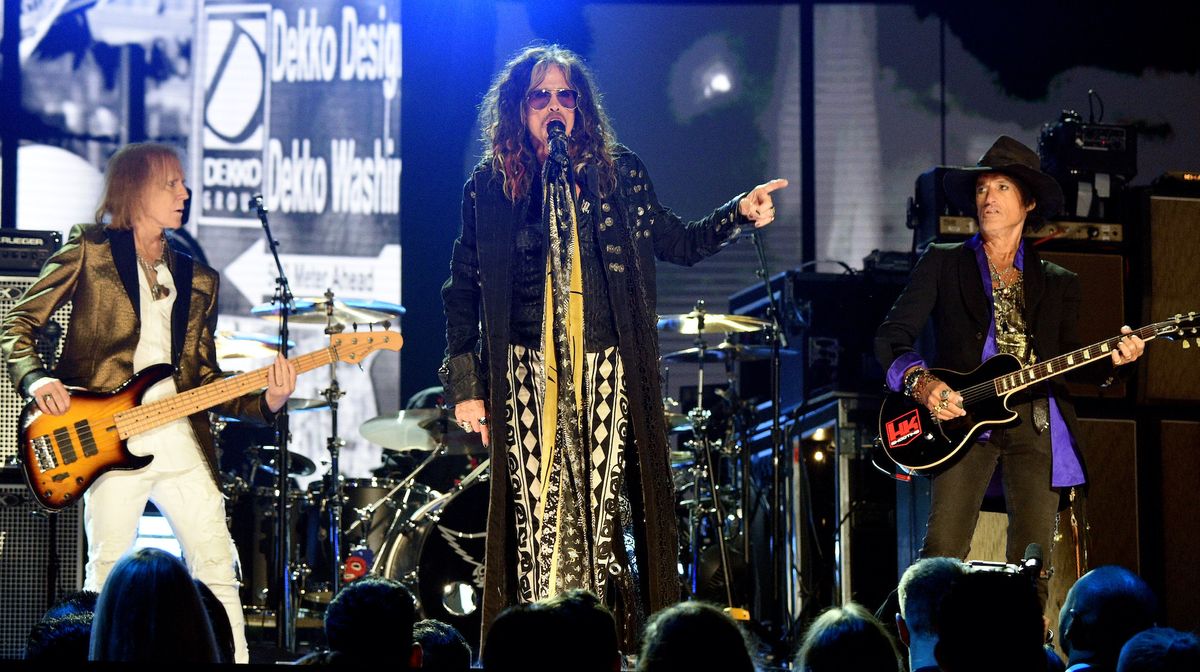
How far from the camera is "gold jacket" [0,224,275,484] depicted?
17.9ft

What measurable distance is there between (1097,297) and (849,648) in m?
4.25

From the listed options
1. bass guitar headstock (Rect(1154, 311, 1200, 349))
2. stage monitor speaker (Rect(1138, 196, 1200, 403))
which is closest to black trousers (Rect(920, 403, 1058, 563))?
bass guitar headstock (Rect(1154, 311, 1200, 349))

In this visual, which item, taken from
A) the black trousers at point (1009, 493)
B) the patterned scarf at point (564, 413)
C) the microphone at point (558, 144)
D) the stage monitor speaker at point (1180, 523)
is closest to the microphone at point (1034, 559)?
the black trousers at point (1009, 493)

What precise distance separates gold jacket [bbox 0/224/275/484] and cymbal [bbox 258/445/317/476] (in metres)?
2.99

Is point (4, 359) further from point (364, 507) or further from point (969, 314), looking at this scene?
point (969, 314)

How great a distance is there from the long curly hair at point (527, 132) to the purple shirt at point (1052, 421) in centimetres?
171

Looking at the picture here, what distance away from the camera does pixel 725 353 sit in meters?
8.38

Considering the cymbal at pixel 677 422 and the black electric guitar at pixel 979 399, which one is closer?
the black electric guitar at pixel 979 399

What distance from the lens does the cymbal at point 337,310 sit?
7.74 metres

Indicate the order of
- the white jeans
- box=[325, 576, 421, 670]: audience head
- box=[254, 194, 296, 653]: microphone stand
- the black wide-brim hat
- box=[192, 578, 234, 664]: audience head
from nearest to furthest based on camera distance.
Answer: box=[325, 576, 421, 670]: audience head, box=[192, 578, 234, 664]: audience head, the white jeans, the black wide-brim hat, box=[254, 194, 296, 653]: microphone stand

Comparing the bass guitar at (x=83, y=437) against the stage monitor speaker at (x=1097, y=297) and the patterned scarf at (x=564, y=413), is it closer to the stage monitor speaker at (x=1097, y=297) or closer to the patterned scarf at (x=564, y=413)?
the patterned scarf at (x=564, y=413)

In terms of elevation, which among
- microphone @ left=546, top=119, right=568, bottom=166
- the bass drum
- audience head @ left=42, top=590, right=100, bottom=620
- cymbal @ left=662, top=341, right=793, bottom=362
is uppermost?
microphone @ left=546, top=119, right=568, bottom=166

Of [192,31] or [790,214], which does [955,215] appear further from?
[192,31]

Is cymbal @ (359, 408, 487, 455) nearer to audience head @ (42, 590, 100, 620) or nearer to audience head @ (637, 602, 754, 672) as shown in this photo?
audience head @ (42, 590, 100, 620)
